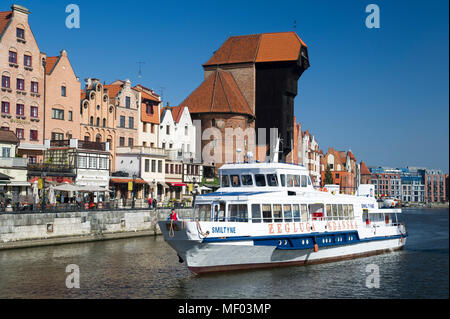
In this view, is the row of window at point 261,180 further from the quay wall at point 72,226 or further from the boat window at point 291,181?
the quay wall at point 72,226

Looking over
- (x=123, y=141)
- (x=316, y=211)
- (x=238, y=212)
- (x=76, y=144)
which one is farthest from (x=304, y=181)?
(x=123, y=141)

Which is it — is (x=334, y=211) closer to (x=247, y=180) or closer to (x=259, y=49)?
(x=247, y=180)

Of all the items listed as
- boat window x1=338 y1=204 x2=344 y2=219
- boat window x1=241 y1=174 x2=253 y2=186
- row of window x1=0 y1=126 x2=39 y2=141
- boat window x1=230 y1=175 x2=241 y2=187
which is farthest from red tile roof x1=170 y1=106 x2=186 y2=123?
boat window x1=241 y1=174 x2=253 y2=186

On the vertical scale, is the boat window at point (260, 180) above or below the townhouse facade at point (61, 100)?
below

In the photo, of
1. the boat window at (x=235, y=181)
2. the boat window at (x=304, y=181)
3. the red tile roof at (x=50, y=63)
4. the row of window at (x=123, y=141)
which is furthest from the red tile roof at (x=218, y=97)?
the boat window at (x=235, y=181)

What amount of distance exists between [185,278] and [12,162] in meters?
30.4

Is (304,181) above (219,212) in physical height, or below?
above

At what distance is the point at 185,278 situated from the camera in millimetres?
33688

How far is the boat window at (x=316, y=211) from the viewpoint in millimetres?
40562

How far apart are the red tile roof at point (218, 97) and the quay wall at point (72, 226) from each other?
40.7 m
